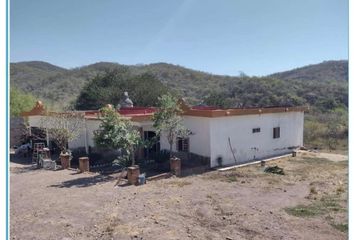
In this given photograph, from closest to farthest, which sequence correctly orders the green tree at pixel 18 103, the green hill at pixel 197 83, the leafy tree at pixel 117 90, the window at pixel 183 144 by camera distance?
1. the window at pixel 183 144
2. the green tree at pixel 18 103
3. the leafy tree at pixel 117 90
4. the green hill at pixel 197 83

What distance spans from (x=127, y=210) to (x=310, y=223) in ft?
9.07

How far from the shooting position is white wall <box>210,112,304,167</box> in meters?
9.84

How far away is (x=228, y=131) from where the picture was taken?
10094 millimetres

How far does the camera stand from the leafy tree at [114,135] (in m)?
8.41

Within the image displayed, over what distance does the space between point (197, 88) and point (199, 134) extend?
78.4 feet

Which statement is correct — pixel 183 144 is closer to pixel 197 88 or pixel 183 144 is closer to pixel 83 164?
pixel 83 164

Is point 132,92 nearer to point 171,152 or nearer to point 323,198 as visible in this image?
point 171,152

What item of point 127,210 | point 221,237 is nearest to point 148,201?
point 127,210

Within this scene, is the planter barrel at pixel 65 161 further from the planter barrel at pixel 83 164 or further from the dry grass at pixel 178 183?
the dry grass at pixel 178 183

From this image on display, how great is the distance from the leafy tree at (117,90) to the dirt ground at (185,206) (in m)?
11.9

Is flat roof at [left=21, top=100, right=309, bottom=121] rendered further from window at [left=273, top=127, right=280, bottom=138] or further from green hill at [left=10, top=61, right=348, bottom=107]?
green hill at [left=10, top=61, right=348, bottom=107]

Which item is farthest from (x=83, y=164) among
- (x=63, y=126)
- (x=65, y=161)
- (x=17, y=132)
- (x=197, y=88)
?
(x=197, y=88)

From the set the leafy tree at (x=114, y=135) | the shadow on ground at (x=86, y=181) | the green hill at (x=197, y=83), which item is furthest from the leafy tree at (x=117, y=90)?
the shadow on ground at (x=86, y=181)

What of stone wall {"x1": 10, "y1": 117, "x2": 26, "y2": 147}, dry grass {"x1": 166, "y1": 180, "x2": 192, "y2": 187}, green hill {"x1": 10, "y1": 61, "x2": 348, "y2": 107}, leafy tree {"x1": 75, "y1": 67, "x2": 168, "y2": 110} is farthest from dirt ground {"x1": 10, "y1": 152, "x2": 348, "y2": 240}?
green hill {"x1": 10, "y1": 61, "x2": 348, "y2": 107}
